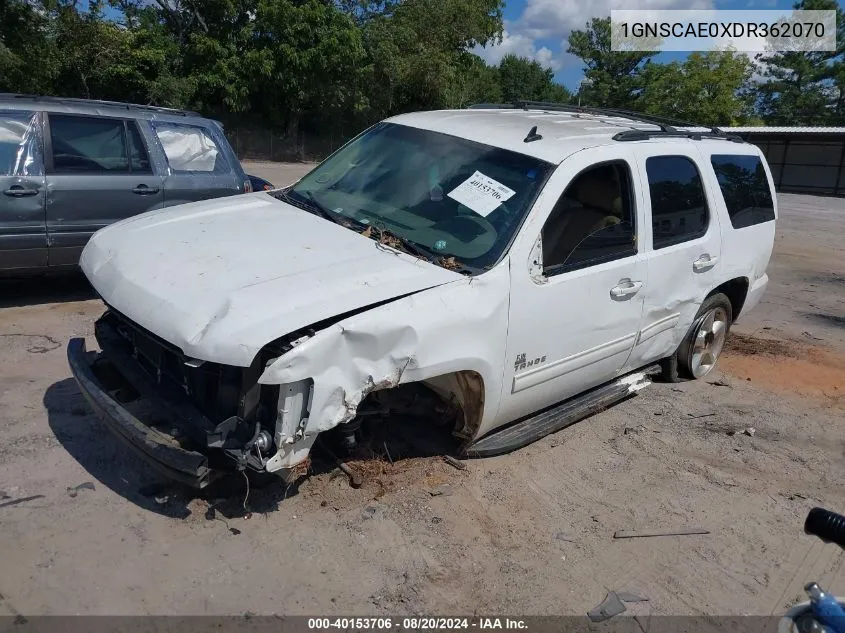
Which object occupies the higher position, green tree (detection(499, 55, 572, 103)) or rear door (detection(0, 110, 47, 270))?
green tree (detection(499, 55, 572, 103))

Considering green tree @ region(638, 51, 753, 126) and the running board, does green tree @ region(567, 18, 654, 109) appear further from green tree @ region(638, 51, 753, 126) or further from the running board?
the running board

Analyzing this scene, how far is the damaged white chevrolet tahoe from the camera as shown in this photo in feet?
9.92

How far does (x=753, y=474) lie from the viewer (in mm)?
4395

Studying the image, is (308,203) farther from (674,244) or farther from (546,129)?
(674,244)

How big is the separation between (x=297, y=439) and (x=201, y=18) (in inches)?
1226

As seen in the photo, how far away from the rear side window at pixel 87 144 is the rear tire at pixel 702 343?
17.1ft

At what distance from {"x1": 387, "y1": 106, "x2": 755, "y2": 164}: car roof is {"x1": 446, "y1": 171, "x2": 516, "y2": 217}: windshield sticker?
0.99ft

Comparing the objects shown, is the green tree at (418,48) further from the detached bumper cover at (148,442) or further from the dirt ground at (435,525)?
the detached bumper cover at (148,442)

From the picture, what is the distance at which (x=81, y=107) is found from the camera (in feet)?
21.4

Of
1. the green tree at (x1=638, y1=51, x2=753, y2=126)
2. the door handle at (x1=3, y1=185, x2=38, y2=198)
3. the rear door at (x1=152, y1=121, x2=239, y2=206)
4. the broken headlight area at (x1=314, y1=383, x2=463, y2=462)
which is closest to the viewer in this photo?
the broken headlight area at (x1=314, y1=383, x2=463, y2=462)

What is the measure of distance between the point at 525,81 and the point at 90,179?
7286 cm

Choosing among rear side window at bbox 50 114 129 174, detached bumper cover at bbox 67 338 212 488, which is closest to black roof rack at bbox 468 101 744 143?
rear side window at bbox 50 114 129 174

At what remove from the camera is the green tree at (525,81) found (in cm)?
7319

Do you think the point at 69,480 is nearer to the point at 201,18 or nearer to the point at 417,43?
the point at 201,18
